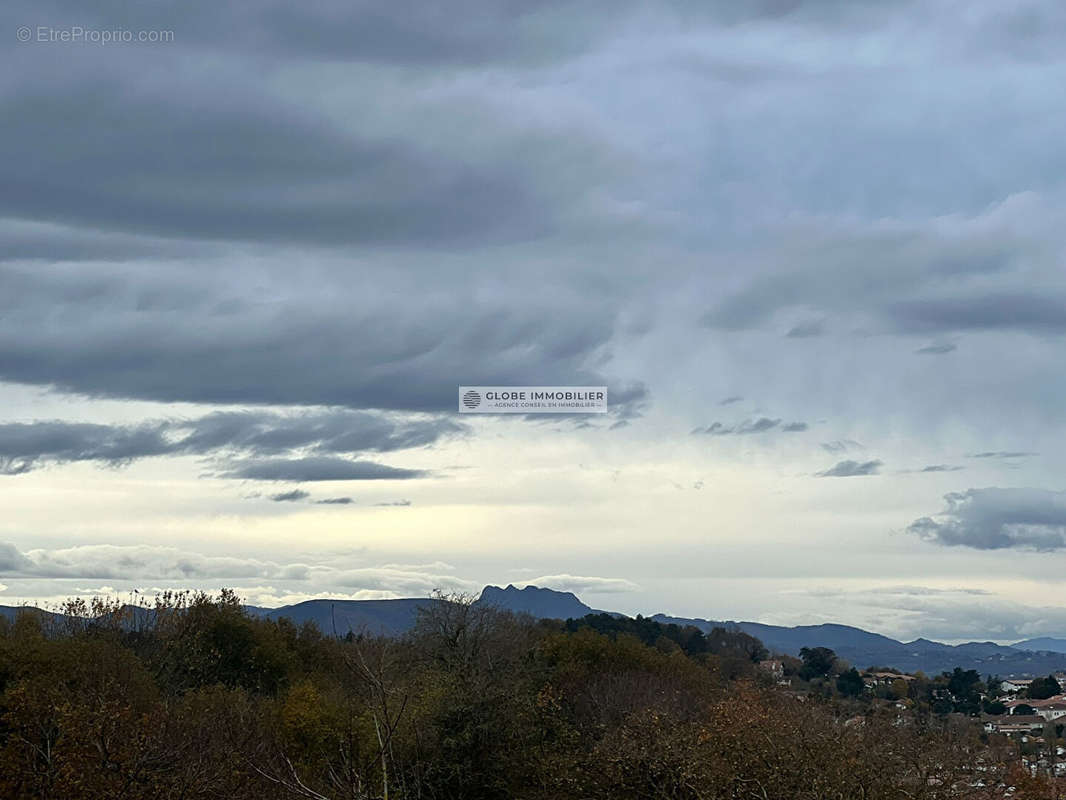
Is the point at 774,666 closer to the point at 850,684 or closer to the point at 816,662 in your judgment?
the point at 816,662

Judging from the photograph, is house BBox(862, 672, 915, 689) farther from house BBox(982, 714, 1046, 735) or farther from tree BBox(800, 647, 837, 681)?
house BBox(982, 714, 1046, 735)

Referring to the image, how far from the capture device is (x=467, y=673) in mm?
49188

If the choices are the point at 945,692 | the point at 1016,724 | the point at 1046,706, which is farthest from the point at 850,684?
the point at 1016,724

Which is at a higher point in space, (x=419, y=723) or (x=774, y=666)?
(x=419, y=723)

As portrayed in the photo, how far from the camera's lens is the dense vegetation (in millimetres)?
26203

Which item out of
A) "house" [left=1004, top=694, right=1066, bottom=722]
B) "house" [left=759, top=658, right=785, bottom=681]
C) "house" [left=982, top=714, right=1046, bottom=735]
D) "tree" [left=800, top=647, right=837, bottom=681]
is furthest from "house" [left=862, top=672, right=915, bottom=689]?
"house" [left=982, top=714, right=1046, bottom=735]

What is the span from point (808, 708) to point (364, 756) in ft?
53.4

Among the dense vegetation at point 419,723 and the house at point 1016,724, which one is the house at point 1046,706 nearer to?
the house at point 1016,724

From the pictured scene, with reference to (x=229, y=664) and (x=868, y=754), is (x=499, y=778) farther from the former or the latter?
(x=229, y=664)

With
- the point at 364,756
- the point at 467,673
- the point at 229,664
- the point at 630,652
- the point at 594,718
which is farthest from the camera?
the point at 630,652

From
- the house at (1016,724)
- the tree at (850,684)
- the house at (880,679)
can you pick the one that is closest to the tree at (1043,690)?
the house at (880,679)

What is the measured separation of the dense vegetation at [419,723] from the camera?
86.0ft

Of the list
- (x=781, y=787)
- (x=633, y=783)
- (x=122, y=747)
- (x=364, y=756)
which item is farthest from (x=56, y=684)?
(x=781, y=787)

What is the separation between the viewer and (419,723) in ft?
145
